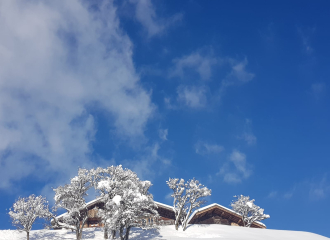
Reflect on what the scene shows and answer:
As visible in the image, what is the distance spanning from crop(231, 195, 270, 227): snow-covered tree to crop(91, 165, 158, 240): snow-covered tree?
2448 cm

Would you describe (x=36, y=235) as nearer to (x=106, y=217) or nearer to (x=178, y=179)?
(x=106, y=217)

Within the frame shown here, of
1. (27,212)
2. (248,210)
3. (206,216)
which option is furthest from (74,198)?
(248,210)

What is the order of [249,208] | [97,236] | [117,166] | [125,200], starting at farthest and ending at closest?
1. [249,208]
2. [97,236]
3. [117,166]
4. [125,200]

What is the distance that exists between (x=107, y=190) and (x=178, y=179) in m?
15.6

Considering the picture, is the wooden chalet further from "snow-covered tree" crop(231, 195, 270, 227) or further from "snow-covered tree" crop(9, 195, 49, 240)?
"snow-covered tree" crop(9, 195, 49, 240)

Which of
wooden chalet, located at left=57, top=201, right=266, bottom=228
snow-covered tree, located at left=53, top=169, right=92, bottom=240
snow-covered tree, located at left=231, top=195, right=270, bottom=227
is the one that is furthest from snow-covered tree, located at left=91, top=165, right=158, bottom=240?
snow-covered tree, located at left=231, top=195, right=270, bottom=227

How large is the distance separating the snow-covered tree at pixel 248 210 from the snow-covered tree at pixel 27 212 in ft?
112

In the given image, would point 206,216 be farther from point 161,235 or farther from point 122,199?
point 122,199

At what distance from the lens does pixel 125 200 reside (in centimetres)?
2731

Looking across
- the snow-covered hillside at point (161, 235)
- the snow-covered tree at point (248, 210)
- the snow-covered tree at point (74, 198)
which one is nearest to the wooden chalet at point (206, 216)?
the snow-covered tree at point (248, 210)

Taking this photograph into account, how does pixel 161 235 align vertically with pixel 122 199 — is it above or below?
below

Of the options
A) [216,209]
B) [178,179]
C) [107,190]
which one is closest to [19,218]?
[107,190]

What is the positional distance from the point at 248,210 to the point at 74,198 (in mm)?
32494

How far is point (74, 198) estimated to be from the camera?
3397 centimetres
